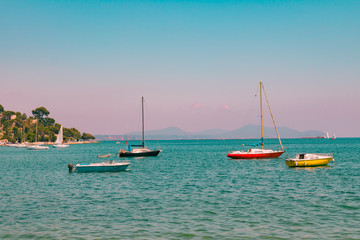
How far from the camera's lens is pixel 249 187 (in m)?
39.1

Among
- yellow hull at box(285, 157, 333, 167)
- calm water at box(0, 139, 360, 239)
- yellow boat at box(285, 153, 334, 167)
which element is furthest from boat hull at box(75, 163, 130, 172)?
yellow boat at box(285, 153, 334, 167)

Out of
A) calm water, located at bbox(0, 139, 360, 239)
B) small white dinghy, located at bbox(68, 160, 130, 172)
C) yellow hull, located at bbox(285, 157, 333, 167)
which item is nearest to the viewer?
calm water, located at bbox(0, 139, 360, 239)

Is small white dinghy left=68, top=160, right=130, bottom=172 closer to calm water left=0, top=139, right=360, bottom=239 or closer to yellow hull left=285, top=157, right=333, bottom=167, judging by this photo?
calm water left=0, top=139, right=360, bottom=239

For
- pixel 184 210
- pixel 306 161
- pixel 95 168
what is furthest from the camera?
pixel 306 161

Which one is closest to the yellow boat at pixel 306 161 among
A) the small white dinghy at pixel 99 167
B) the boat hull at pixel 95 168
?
the small white dinghy at pixel 99 167

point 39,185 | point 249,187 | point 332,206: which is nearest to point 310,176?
point 249,187

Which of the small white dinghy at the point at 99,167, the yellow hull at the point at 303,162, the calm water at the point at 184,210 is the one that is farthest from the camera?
the yellow hull at the point at 303,162

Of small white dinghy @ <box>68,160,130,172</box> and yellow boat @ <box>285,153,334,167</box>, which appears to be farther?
yellow boat @ <box>285,153,334,167</box>

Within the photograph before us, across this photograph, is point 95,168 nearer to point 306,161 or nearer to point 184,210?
point 184,210

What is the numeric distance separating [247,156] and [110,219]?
6167cm

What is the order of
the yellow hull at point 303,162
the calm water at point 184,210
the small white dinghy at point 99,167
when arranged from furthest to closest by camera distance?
the yellow hull at point 303,162
the small white dinghy at point 99,167
the calm water at point 184,210

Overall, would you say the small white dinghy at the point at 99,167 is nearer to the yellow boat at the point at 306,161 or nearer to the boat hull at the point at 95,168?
the boat hull at the point at 95,168

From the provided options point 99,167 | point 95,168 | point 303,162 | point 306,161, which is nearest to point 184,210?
point 99,167

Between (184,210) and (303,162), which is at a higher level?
(303,162)
